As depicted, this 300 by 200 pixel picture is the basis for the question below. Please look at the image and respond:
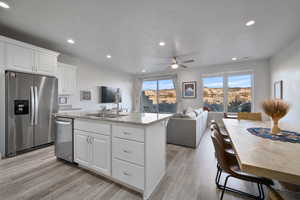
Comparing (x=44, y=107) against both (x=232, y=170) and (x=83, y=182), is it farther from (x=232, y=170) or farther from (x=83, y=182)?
(x=232, y=170)

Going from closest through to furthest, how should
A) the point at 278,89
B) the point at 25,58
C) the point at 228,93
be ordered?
the point at 25,58, the point at 278,89, the point at 228,93

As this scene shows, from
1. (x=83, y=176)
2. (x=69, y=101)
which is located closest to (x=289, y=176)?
(x=83, y=176)

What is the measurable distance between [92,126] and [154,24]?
2290 mm

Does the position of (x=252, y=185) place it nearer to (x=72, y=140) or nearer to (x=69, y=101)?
(x=72, y=140)

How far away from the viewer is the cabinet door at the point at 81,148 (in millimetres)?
1998

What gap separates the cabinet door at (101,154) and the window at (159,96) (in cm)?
497

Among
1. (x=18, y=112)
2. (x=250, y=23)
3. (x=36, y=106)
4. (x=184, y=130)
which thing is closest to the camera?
(x=250, y=23)

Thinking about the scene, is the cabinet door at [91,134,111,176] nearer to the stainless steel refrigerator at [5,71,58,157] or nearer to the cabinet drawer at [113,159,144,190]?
the cabinet drawer at [113,159,144,190]

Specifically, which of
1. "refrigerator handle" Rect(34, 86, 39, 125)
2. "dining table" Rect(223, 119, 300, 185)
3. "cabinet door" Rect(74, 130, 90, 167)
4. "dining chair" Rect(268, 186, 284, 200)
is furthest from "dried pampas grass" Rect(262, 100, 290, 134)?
"refrigerator handle" Rect(34, 86, 39, 125)

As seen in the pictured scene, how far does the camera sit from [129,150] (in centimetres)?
160

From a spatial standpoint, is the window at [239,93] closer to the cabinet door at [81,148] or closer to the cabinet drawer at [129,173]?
the cabinet drawer at [129,173]

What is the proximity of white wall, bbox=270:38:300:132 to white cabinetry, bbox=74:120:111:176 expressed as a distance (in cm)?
376

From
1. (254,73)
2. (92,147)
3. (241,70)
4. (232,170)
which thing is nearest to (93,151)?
(92,147)

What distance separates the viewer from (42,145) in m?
2.99
